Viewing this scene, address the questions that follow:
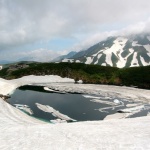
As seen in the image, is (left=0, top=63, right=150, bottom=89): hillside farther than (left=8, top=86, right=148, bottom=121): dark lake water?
Yes

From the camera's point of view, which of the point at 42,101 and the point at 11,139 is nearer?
the point at 11,139

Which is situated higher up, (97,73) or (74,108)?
(97,73)

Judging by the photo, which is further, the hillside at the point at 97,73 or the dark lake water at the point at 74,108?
the hillside at the point at 97,73

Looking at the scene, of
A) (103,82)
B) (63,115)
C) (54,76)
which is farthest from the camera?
(54,76)

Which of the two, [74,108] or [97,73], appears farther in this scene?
[97,73]

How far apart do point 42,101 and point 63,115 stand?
83.2 feet

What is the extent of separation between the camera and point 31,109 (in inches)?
2992

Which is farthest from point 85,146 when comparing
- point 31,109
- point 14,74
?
point 14,74

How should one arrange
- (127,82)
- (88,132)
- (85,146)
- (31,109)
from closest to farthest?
1. (85,146)
2. (88,132)
3. (31,109)
4. (127,82)

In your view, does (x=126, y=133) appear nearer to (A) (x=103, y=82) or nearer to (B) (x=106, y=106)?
(B) (x=106, y=106)

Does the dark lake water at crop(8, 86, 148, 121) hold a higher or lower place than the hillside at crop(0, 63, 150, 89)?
lower

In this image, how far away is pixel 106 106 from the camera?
8081 centimetres

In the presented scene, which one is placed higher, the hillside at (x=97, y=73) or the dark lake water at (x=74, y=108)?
the hillside at (x=97, y=73)

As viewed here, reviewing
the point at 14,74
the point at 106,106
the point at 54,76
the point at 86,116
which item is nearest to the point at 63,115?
the point at 86,116
